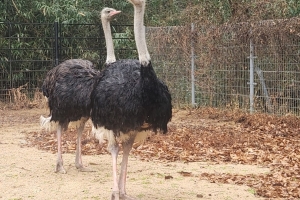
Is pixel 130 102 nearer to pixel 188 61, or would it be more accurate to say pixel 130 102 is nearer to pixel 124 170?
pixel 124 170

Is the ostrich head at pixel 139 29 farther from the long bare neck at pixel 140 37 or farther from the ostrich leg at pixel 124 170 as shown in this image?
the ostrich leg at pixel 124 170

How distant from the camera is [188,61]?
13.5m

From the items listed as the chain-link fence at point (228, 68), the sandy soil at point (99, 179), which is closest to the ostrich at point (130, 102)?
the sandy soil at point (99, 179)

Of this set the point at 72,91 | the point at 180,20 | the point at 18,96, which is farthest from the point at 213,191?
the point at 180,20

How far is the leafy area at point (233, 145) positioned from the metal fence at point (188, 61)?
0.48 m

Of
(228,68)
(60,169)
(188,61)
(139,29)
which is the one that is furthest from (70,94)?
(188,61)

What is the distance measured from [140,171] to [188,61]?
6.44 m

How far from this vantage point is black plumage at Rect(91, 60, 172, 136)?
549 centimetres

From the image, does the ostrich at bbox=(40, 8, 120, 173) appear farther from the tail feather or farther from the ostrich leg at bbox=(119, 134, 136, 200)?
the ostrich leg at bbox=(119, 134, 136, 200)

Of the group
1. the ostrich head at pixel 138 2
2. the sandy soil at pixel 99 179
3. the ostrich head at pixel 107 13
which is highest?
the ostrich head at pixel 107 13

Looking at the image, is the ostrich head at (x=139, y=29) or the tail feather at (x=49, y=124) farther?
the tail feather at (x=49, y=124)

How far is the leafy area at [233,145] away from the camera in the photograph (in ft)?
22.2

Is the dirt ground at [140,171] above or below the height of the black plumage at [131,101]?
below

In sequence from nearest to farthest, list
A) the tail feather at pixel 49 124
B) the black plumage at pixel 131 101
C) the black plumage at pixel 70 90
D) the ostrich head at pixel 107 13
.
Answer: the black plumage at pixel 131 101, the black plumage at pixel 70 90, the tail feather at pixel 49 124, the ostrich head at pixel 107 13
